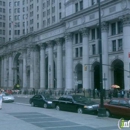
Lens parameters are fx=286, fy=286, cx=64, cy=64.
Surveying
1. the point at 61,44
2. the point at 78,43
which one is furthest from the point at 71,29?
the point at 61,44

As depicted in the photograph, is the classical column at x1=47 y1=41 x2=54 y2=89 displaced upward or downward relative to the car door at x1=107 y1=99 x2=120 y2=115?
upward

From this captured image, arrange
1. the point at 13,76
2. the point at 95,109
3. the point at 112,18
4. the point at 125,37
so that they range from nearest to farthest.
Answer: the point at 95,109 < the point at 125,37 < the point at 112,18 < the point at 13,76

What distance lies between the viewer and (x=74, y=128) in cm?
1425

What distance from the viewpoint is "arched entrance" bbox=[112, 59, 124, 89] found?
47216 millimetres

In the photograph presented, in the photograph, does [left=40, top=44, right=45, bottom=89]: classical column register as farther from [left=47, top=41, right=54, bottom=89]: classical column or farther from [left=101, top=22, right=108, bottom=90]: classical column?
[left=101, top=22, right=108, bottom=90]: classical column

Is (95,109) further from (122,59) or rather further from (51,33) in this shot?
(51,33)

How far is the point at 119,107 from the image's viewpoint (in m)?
20.4

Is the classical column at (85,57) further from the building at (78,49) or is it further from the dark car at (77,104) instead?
the dark car at (77,104)

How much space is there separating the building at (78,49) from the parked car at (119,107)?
571 inches

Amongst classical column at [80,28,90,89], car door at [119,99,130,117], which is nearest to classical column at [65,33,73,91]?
classical column at [80,28,90,89]

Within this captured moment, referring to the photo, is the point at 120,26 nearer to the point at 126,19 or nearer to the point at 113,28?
the point at 113,28

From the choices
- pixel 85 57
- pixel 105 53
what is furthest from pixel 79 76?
pixel 105 53

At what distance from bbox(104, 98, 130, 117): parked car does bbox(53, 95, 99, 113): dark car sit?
163 cm

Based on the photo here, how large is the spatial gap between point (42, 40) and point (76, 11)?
15919 millimetres
